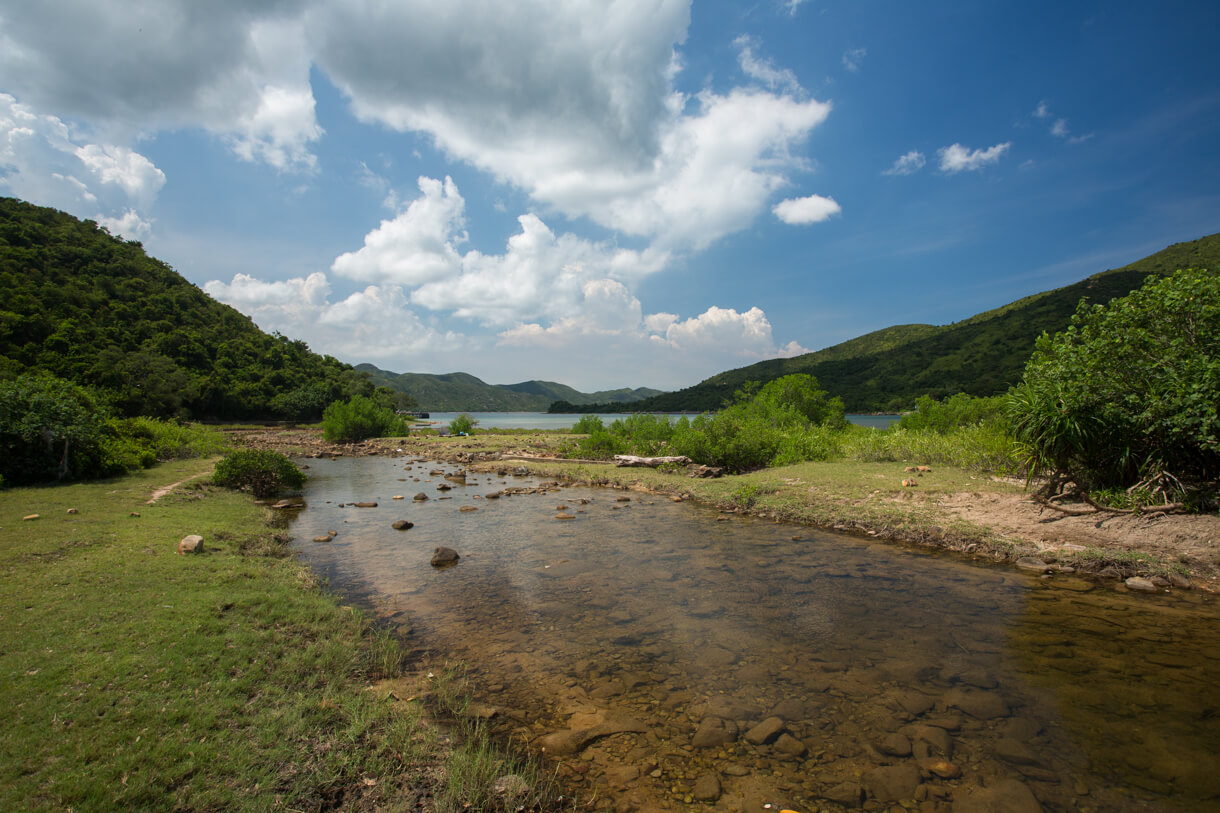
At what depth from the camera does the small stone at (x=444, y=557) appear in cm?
1241

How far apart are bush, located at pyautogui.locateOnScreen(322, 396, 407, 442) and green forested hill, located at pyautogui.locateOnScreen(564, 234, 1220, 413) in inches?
2161

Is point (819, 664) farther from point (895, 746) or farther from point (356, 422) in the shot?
point (356, 422)

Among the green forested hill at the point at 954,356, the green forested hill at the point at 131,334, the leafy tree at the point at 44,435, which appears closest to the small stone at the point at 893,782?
the leafy tree at the point at 44,435

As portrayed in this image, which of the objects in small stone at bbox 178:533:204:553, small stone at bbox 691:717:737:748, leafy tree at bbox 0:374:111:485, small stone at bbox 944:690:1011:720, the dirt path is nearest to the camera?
small stone at bbox 691:717:737:748

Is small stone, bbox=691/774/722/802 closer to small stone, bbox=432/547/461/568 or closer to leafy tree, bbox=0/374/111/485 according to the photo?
small stone, bbox=432/547/461/568

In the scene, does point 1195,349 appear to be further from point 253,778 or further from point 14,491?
point 14,491

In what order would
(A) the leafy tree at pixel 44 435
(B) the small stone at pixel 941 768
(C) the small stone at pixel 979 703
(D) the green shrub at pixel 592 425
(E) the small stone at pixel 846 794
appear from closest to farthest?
1. (E) the small stone at pixel 846 794
2. (B) the small stone at pixel 941 768
3. (C) the small stone at pixel 979 703
4. (A) the leafy tree at pixel 44 435
5. (D) the green shrub at pixel 592 425

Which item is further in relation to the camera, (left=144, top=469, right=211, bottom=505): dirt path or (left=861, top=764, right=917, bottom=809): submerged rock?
(left=144, top=469, right=211, bottom=505): dirt path

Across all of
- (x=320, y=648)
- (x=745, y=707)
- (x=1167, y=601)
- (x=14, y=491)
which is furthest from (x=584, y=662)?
(x=14, y=491)

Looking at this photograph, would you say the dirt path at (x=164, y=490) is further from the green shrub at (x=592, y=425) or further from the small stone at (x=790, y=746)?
the green shrub at (x=592, y=425)

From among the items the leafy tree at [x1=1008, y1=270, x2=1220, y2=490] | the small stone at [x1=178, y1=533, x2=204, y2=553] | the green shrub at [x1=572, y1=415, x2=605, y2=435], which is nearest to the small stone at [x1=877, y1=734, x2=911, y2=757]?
the leafy tree at [x1=1008, y1=270, x2=1220, y2=490]

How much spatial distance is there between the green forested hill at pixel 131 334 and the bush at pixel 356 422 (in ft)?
53.3

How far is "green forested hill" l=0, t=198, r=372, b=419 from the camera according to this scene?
1897 inches

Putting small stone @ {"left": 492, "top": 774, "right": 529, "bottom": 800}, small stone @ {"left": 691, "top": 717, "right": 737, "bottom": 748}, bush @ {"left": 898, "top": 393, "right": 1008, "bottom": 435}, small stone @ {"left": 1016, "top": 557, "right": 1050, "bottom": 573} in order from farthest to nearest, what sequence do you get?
1. bush @ {"left": 898, "top": 393, "right": 1008, "bottom": 435}
2. small stone @ {"left": 1016, "top": 557, "right": 1050, "bottom": 573}
3. small stone @ {"left": 691, "top": 717, "right": 737, "bottom": 748}
4. small stone @ {"left": 492, "top": 774, "right": 529, "bottom": 800}
